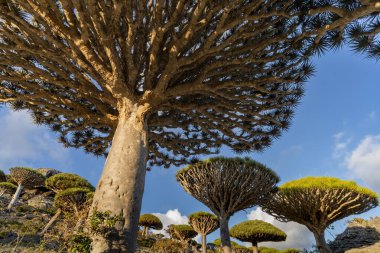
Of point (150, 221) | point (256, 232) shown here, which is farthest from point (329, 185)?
point (150, 221)

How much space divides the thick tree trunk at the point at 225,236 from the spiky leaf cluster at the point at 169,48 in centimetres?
518

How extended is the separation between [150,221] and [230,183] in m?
16.2

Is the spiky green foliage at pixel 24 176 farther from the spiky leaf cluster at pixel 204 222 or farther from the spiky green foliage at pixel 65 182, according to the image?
the spiky leaf cluster at pixel 204 222

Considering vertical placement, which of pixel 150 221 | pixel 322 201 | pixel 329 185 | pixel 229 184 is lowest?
pixel 322 201

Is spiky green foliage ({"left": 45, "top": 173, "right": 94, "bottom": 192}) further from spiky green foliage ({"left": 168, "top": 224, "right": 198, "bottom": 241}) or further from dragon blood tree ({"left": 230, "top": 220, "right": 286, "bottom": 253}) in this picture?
dragon blood tree ({"left": 230, "top": 220, "right": 286, "bottom": 253})

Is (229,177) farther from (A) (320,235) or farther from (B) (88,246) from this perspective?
(B) (88,246)

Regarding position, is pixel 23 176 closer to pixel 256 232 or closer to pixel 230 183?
pixel 256 232

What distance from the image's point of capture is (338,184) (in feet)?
44.6

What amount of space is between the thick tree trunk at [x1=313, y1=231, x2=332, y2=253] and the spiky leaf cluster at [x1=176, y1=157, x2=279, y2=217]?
143 inches

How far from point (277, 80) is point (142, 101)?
11.2ft

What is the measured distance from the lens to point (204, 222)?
792 inches

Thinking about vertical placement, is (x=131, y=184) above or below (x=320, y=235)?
below

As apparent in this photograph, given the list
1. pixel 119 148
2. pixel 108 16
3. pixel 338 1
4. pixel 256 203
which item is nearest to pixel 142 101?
pixel 119 148

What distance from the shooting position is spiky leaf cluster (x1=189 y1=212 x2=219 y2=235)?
65.6ft
